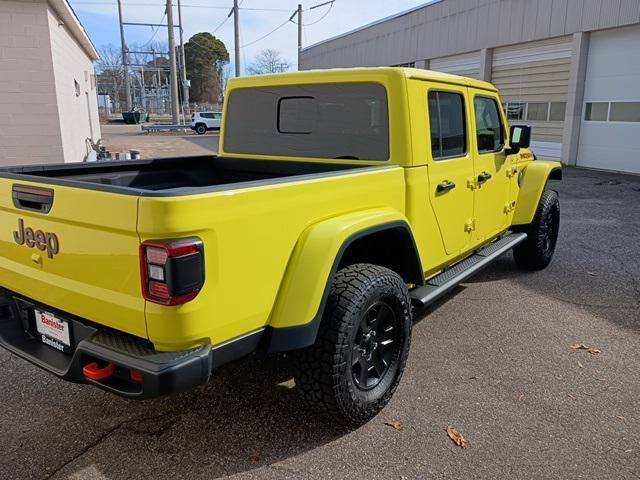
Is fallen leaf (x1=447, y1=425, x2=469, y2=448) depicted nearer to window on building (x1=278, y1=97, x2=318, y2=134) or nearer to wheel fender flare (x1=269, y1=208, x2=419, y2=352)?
wheel fender flare (x1=269, y1=208, x2=419, y2=352)

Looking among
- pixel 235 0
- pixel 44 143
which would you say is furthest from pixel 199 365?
pixel 235 0

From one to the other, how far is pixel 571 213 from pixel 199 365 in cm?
868

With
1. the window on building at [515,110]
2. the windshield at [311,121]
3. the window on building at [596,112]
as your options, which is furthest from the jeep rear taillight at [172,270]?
the window on building at [515,110]

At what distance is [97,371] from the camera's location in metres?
2.27

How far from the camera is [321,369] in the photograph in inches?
106

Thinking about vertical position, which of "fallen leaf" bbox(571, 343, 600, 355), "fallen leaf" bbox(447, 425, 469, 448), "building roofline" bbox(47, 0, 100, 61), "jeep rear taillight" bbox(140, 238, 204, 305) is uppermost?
"building roofline" bbox(47, 0, 100, 61)

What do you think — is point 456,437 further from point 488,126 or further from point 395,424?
point 488,126

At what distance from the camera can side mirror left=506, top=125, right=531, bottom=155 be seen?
482cm

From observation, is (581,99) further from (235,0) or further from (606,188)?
(235,0)

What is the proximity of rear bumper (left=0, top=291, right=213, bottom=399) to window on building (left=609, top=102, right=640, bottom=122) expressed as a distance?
48.7 feet

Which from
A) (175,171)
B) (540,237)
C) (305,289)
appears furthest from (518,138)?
(305,289)

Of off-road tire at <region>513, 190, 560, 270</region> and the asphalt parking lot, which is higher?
off-road tire at <region>513, 190, 560, 270</region>

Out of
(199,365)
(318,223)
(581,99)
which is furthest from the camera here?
(581,99)

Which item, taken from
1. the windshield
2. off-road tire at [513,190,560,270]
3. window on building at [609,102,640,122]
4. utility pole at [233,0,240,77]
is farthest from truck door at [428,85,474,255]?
utility pole at [233,0,240,77]
